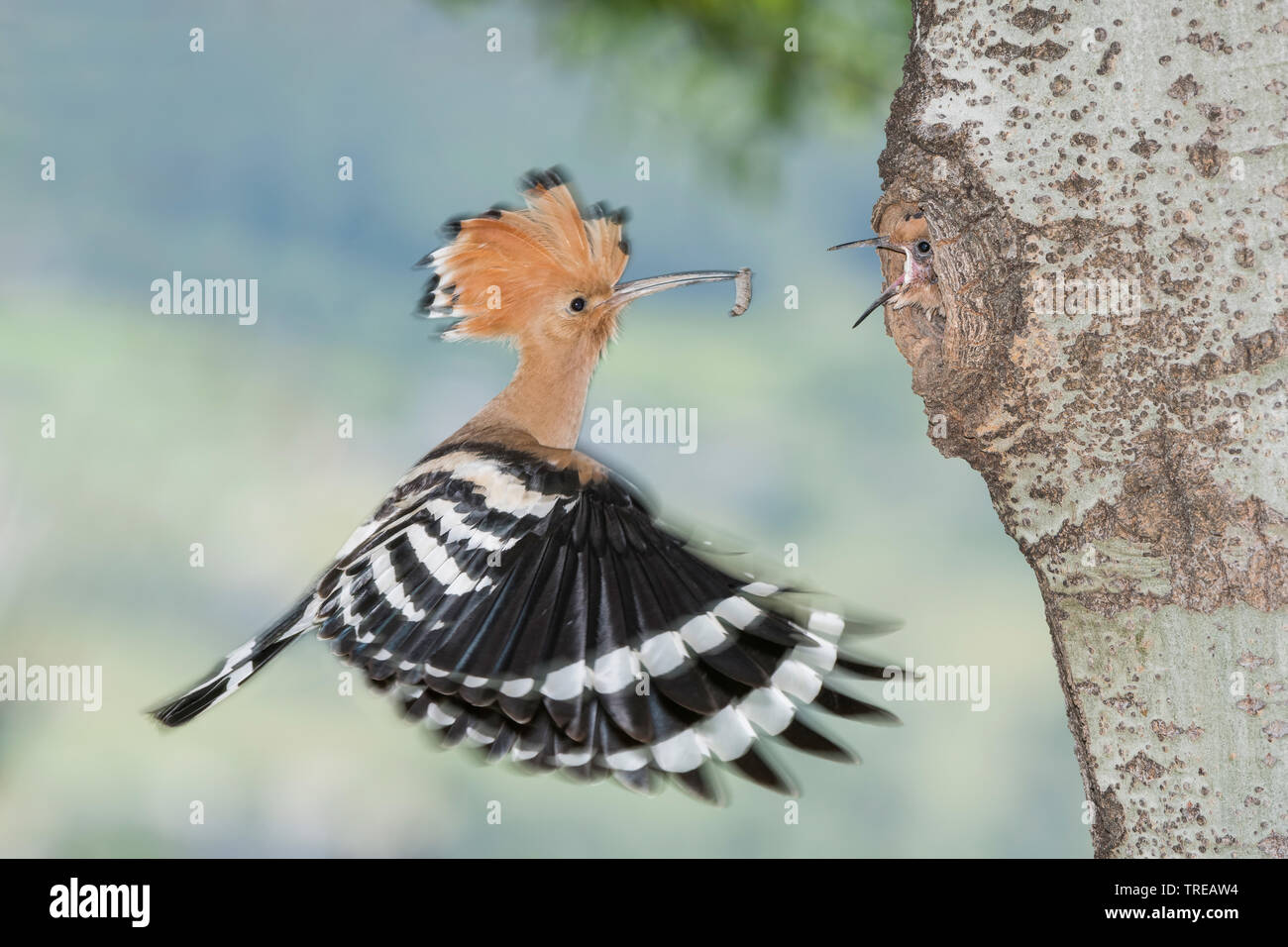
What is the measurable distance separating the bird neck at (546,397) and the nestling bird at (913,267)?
53cm

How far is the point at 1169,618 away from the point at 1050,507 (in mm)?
112

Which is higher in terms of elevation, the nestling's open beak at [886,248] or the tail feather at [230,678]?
the nestling's open beak at [886,248]

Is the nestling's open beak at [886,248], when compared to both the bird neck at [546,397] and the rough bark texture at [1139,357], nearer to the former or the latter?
the rough bark texture at [1139,357]

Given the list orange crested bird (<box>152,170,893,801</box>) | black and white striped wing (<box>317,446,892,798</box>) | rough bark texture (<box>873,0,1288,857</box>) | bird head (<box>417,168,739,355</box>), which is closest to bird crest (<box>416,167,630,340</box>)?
bird head (<box>417,168,739,355</box>)

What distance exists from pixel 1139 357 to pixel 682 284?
0.62 metres

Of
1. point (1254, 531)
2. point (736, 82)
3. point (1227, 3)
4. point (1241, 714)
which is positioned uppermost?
point (736, 82)

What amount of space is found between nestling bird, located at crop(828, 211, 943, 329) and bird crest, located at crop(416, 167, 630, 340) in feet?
1.62

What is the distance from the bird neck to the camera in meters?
1.36

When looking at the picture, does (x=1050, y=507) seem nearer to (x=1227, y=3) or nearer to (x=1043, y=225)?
(x=1043, y=225)

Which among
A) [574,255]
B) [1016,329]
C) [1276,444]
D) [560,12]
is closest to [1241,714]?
[1276,444]

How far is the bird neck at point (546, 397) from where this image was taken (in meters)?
1.36

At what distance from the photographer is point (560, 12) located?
5.11 feet
